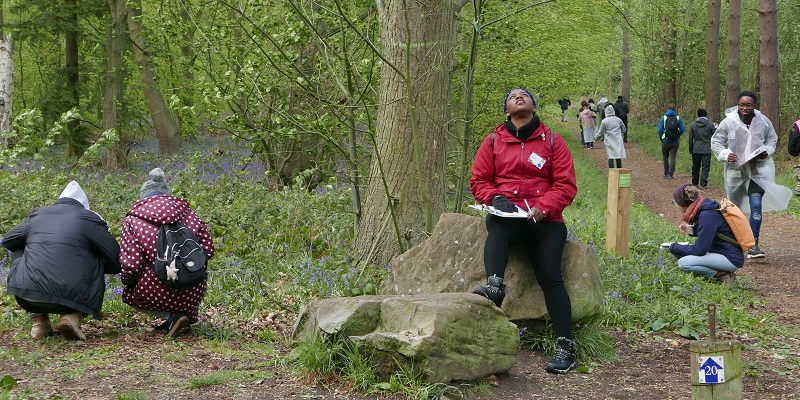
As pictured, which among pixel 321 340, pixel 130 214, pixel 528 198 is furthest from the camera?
pixel 130 214

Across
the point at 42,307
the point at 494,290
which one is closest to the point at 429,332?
the point at 494,290

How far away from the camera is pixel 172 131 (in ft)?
66.9

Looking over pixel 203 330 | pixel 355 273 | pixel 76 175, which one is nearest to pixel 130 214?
pixel 203 330

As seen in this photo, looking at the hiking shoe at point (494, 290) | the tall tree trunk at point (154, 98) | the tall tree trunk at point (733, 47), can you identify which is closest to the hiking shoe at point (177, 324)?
the hiking shoe at point (494, 290)

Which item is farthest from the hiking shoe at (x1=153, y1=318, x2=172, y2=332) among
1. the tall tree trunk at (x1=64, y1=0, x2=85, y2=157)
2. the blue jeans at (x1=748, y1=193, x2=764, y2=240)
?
the tall tree trunk at (x1=64, y1=0, x2=85, y2=157)

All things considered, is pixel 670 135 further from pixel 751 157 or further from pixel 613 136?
pixel 751 157

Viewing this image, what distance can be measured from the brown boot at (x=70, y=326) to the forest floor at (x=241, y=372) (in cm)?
9

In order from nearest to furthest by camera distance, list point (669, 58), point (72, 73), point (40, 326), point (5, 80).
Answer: point (40, 326)
point (5, 80)
point (72, 73)
point (669, 58)

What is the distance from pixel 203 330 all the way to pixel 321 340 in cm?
212

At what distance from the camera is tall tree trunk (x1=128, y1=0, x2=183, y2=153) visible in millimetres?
19578

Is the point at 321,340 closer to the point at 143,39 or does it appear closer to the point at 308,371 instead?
the point at 308,371

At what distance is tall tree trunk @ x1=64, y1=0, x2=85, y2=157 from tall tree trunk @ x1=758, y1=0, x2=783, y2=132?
631 inches

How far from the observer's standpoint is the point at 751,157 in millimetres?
10023

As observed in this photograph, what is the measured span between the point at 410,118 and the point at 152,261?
2662 millimetres
